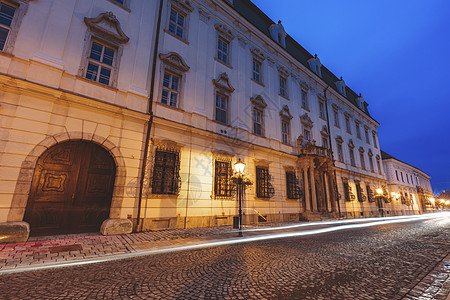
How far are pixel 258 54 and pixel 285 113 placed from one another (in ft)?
17.7

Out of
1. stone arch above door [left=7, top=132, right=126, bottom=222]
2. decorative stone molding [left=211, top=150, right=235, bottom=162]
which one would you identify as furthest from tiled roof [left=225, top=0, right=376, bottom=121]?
stone arch above door [left=7, top=132, right=126, bottom=222]

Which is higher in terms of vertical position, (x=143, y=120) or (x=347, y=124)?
(x=347, y=124)

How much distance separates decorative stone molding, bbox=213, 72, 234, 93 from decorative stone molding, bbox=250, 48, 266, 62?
→ 14.7ft

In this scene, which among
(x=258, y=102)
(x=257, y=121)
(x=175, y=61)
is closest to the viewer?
(x=175, y=61)

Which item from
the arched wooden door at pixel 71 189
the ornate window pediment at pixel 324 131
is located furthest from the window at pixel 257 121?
the arched wooden door at pixel 71 189

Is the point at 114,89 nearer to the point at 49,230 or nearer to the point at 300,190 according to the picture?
the point at 49,230

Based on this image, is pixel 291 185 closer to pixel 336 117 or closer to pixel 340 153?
pixel 340 153

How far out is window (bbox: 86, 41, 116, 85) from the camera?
8773 millimetres

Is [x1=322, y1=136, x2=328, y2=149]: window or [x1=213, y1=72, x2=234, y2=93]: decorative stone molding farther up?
[x1=213, y1=72, x2=234, y2=93]: decorative stone molding

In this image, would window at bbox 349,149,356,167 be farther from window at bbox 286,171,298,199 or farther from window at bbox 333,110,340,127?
window at bbox 286,171,298,199

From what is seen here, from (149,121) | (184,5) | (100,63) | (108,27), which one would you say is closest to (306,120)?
(184,5)

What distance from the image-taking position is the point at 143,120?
365 inches

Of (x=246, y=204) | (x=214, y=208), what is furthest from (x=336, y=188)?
(x=214, y=208)

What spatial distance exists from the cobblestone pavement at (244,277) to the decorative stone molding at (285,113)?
1300cm
